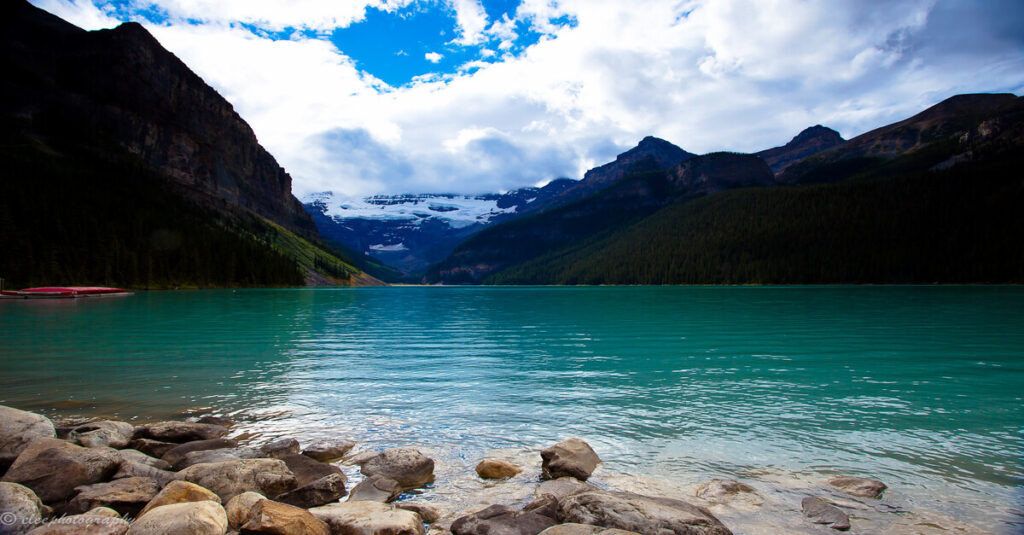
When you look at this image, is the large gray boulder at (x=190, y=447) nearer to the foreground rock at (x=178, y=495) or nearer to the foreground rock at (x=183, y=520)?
the foreground rock at (x=178, y=495)

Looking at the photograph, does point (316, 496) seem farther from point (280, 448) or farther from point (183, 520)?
point (280, 448)

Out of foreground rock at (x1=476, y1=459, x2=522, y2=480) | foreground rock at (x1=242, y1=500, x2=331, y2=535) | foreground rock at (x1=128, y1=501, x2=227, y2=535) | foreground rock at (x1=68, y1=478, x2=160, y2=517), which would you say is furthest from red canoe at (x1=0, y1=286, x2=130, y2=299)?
foreground rock at (x1=242, y1=500, x2=331, y2=535)

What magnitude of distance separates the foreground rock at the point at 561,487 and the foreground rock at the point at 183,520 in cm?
542

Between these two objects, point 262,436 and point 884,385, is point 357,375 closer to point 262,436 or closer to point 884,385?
point 262,436

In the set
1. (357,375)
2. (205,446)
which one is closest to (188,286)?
(357,375)

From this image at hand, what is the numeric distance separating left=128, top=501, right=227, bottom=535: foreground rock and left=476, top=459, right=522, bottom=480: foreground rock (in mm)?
5212

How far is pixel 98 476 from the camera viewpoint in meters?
9.65

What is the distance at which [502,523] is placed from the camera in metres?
8.05

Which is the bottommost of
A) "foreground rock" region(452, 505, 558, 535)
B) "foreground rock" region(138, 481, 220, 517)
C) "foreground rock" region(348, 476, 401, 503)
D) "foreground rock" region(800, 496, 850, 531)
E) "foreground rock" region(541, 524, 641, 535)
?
"foreground rock" region(348, 476, 401, 503)

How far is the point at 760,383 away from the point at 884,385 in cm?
469

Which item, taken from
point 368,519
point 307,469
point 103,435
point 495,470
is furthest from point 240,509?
point 103,435

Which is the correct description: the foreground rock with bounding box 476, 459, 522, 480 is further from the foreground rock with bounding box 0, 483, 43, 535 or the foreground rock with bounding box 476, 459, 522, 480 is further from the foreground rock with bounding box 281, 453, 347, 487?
the foreground rock with bounding box 0, 483, 43, 535

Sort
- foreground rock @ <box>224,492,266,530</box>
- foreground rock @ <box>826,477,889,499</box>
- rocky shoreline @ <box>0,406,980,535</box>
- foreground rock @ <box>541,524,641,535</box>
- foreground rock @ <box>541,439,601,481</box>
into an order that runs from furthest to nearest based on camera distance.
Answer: foreground rock @ <box>541,439,601,481</box> < foreground rock @ <box>826,477,889,499</box> < foreground rock @ <box>224,492,266,530</box> < rocky shoreline @ <box>0,406,980,535</box> < foreground rock @ <box>541,524,641,535</box>

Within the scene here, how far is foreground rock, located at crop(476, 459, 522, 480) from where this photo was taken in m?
11.1
